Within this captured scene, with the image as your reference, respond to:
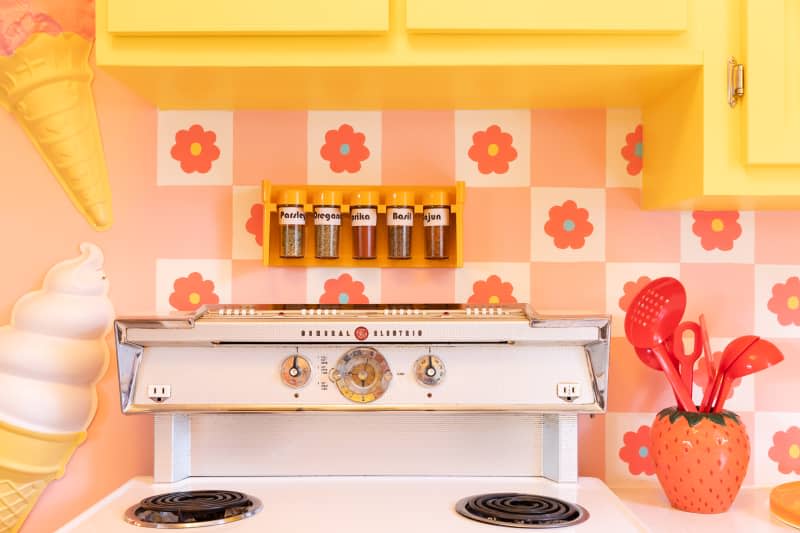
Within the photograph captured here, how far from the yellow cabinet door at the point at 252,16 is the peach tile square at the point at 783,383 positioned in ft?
3.37

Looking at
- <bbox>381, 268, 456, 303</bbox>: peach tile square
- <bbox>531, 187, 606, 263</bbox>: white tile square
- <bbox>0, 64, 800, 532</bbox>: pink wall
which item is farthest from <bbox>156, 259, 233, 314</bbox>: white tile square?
<bbox>531, 187, 606, 263</bbox>: white tile square

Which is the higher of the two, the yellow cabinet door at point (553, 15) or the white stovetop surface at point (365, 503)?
the yellow cabinet door at point (553, 15)

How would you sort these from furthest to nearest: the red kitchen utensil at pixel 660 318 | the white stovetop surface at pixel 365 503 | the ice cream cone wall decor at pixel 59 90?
the ice cream cone wall decor at pixel 59 90, the red kitchen utensil at pixel 660 318, the white stovetop surface at pixel 365 503

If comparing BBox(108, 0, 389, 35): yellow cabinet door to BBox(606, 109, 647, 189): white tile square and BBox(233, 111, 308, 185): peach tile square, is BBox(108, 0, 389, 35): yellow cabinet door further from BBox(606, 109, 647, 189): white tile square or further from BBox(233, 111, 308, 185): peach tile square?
BBox(606, 109, 647, 189): white tile square

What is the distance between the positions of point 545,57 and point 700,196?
344mm

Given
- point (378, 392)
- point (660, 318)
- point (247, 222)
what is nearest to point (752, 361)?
point (660, 318)

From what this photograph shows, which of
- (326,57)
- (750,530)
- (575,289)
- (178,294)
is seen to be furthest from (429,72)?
(750,530)

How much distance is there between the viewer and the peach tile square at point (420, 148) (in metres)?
1.72

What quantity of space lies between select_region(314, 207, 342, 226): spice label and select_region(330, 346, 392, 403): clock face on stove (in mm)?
277

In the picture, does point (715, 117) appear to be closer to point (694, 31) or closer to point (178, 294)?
point (694, 31)

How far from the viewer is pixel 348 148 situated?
5.67 ft

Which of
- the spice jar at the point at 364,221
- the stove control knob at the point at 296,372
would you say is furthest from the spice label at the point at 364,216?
the stove control knob at the point at 296,372

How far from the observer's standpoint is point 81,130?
5.60 feet

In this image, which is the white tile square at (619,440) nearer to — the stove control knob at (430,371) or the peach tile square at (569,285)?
the peach tile square at (569,285)
